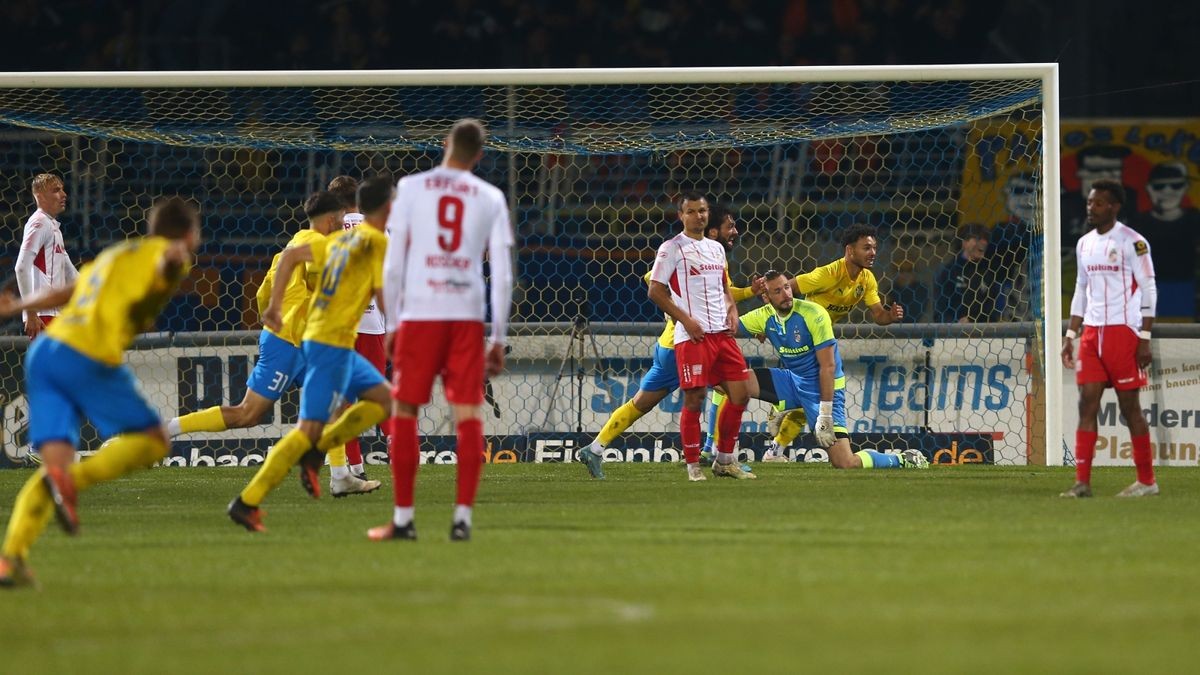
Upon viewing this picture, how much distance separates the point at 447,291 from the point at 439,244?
0.72ft

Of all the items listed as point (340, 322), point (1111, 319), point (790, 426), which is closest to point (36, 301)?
point (340, 322)

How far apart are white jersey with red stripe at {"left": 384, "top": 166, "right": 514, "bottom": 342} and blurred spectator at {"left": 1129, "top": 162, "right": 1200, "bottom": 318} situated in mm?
13180

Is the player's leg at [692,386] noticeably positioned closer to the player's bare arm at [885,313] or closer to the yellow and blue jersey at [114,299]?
the player's bare arm at [885,313]

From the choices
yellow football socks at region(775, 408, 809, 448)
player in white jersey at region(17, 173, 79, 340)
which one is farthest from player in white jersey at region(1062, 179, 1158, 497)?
player in white jersey at region(17, 173, 79, 340)

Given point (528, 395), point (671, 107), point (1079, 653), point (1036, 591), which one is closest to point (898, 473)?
point (528, 395)

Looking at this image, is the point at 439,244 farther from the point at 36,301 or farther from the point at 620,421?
the point at 620,421

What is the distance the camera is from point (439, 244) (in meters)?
7.76

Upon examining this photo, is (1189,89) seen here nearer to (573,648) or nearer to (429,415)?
(429,415)

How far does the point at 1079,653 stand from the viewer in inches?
183

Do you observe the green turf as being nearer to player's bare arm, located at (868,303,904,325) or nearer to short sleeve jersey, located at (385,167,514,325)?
short sleeve jersey, located at (385,167,514,325)

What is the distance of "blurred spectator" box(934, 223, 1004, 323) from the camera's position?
1554cm

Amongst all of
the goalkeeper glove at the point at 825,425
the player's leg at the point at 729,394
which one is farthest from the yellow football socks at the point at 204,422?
the goalkeeper glove at the point at 825,425

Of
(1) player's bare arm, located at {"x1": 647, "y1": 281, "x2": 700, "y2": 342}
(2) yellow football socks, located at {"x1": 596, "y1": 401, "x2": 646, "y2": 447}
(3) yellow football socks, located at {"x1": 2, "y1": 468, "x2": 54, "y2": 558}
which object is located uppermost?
(1) player's bare arm, located at {"x1": 647, "y1": 281, "x2": 700, "y2": 342}

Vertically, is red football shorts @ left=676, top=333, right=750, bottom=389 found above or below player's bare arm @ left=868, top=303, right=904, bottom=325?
below
